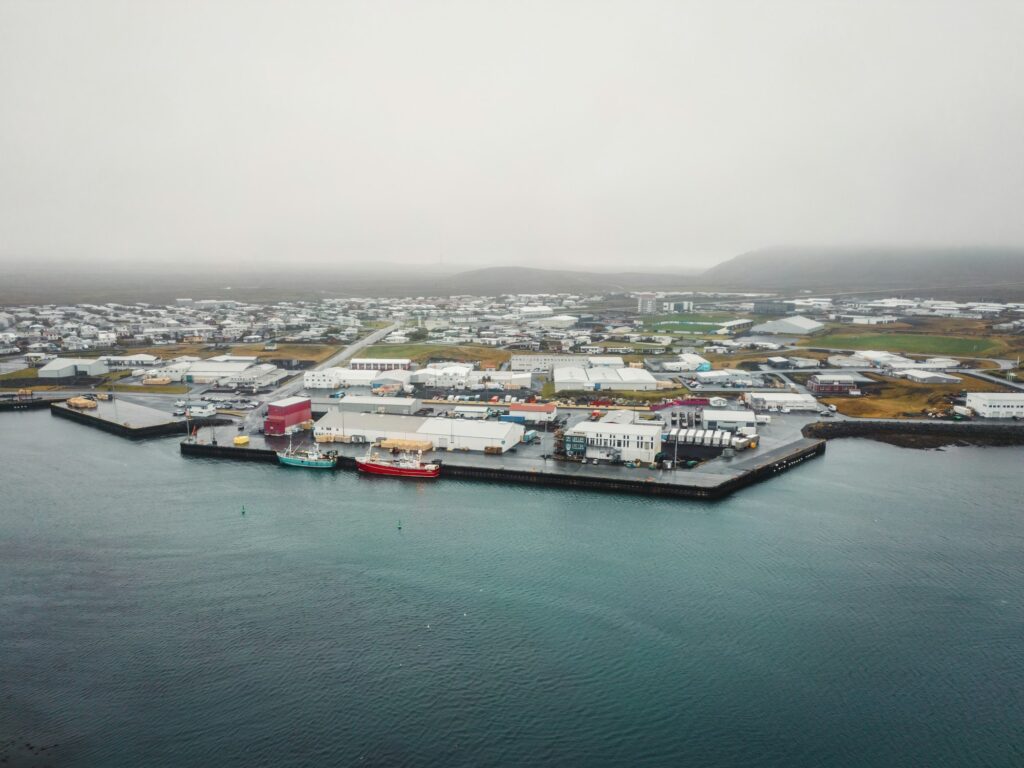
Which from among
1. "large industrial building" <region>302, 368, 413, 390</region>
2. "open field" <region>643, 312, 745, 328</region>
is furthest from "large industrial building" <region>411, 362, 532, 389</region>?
"open field" <region>643, 312, 745, 328</region>

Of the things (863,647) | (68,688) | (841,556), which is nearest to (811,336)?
(841,556)

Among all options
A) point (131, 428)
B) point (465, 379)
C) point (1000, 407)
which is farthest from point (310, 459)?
point (1000, 407)

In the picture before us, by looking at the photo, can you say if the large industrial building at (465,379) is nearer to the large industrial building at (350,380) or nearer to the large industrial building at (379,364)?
the large industrial building at (350,380)

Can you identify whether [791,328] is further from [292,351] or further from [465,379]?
[292,351]

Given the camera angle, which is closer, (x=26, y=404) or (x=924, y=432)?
(x=924, y=432)

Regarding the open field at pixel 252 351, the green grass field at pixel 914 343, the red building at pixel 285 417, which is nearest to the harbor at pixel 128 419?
the red building at pixel 285 417

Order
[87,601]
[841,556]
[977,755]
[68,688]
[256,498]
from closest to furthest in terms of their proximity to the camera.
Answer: [977,755] → [68,688] → [87,601] → [841,556] → [256,498]

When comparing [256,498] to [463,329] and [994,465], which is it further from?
[463,329]

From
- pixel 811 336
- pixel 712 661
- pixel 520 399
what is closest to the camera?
pixel 712 661
